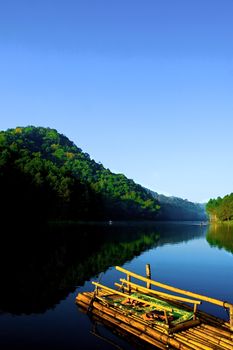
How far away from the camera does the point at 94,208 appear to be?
200 m

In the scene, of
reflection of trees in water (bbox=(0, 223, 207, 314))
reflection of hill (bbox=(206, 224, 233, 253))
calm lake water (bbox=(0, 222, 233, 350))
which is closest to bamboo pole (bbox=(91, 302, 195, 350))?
calm lake water (bbox=(0, 222, 233, 350))

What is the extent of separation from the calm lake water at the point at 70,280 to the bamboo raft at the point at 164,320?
1072 mm

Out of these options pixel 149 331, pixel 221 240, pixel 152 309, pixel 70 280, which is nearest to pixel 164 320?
pixel 149 331

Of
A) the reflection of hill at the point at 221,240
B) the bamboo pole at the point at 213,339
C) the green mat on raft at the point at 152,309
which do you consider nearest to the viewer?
the bamboo pole at the point at 213,339

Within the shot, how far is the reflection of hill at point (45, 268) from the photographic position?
34097 millimetres

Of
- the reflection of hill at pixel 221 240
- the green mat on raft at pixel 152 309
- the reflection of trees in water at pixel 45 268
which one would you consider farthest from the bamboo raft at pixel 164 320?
the reflection of hill at pixel 221 240

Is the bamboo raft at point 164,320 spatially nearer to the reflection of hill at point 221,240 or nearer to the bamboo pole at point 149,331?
the bamboo pole at point 149,331

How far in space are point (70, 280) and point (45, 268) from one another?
7457 mm

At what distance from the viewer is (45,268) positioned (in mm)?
48781

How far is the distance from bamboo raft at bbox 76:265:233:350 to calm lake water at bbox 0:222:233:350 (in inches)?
42.2

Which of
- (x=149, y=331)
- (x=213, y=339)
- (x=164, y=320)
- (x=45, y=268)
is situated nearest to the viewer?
(x=213, y=339)

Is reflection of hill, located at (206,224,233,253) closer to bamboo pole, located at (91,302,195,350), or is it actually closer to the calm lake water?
the calm lake water

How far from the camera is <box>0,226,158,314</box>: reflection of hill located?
3410cm

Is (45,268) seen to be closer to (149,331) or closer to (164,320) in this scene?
(164,320)
